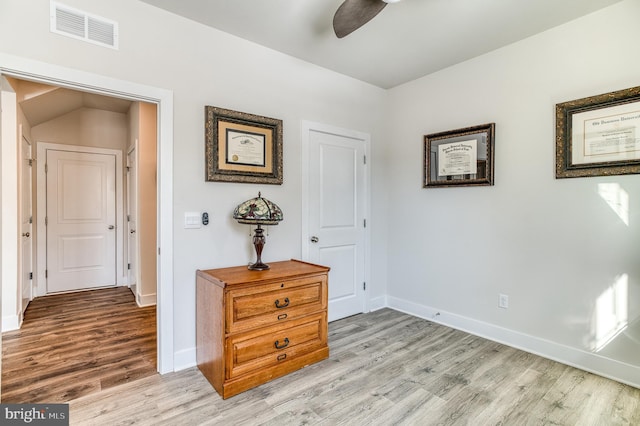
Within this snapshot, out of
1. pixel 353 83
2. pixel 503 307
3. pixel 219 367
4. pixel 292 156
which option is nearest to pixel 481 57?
pixel 353 83

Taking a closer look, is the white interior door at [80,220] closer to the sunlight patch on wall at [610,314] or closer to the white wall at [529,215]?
the white wall at [529,215]

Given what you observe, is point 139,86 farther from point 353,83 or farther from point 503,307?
point 503,307

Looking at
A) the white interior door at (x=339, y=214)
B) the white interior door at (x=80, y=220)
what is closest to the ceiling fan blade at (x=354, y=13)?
the white interior door at (x=339, y=214)

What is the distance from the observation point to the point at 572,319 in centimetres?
252

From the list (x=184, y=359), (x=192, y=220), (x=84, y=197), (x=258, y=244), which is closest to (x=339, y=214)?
(x=258, y=244)

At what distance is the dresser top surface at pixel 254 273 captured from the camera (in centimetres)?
221

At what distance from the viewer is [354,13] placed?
77.4 inches

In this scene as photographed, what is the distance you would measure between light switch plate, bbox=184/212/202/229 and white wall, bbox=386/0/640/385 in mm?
2302

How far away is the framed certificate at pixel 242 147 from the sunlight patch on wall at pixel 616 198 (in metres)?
2.53

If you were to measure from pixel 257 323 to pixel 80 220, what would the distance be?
3.91 meters

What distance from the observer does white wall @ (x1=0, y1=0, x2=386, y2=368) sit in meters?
2.03

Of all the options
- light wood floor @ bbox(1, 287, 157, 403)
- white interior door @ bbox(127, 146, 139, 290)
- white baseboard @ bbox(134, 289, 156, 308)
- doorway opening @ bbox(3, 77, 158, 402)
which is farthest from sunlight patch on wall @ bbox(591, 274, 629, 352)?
white interior door @ bbox(127, 146, 139, 290)

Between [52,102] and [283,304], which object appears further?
[52,102]

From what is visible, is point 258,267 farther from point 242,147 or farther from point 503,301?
point 503,301
